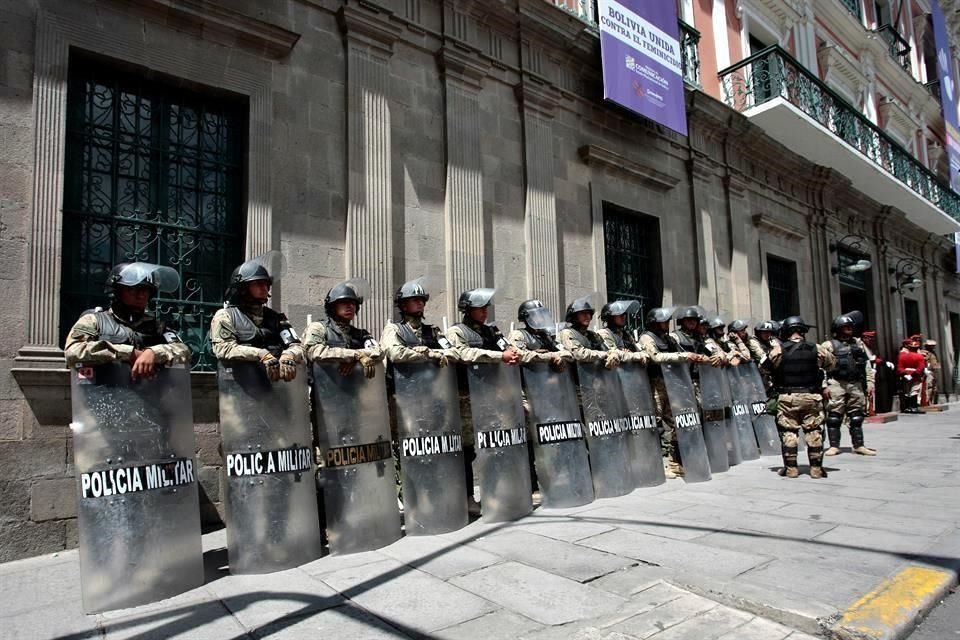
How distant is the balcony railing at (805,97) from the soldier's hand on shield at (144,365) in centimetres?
1336

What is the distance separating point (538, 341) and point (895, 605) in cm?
398

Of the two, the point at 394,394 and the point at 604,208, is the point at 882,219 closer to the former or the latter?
the point at 604,208

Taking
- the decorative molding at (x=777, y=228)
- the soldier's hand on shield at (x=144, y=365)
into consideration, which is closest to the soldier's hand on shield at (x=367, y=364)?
the soldier's hand on shield at (x=144, y=365)

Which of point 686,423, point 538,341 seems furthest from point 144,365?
point 686,423

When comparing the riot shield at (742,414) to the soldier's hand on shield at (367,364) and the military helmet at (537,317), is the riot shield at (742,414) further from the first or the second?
the soldier's hand on shield at (367,364)

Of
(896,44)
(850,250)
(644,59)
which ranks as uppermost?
(896,44)

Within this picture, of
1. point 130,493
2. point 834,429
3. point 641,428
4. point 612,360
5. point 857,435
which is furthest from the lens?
point 834,429

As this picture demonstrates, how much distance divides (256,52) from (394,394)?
4010mm

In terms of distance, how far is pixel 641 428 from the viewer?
6777 mm

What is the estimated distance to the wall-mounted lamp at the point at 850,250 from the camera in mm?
16302

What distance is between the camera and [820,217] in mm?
16672

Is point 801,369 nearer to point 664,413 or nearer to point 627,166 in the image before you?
point 664,413

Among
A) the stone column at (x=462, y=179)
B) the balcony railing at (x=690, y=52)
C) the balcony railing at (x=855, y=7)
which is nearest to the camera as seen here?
the stone column at (x=462, y=179)

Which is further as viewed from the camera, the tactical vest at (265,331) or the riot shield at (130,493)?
the tactical vest at (265,331)
